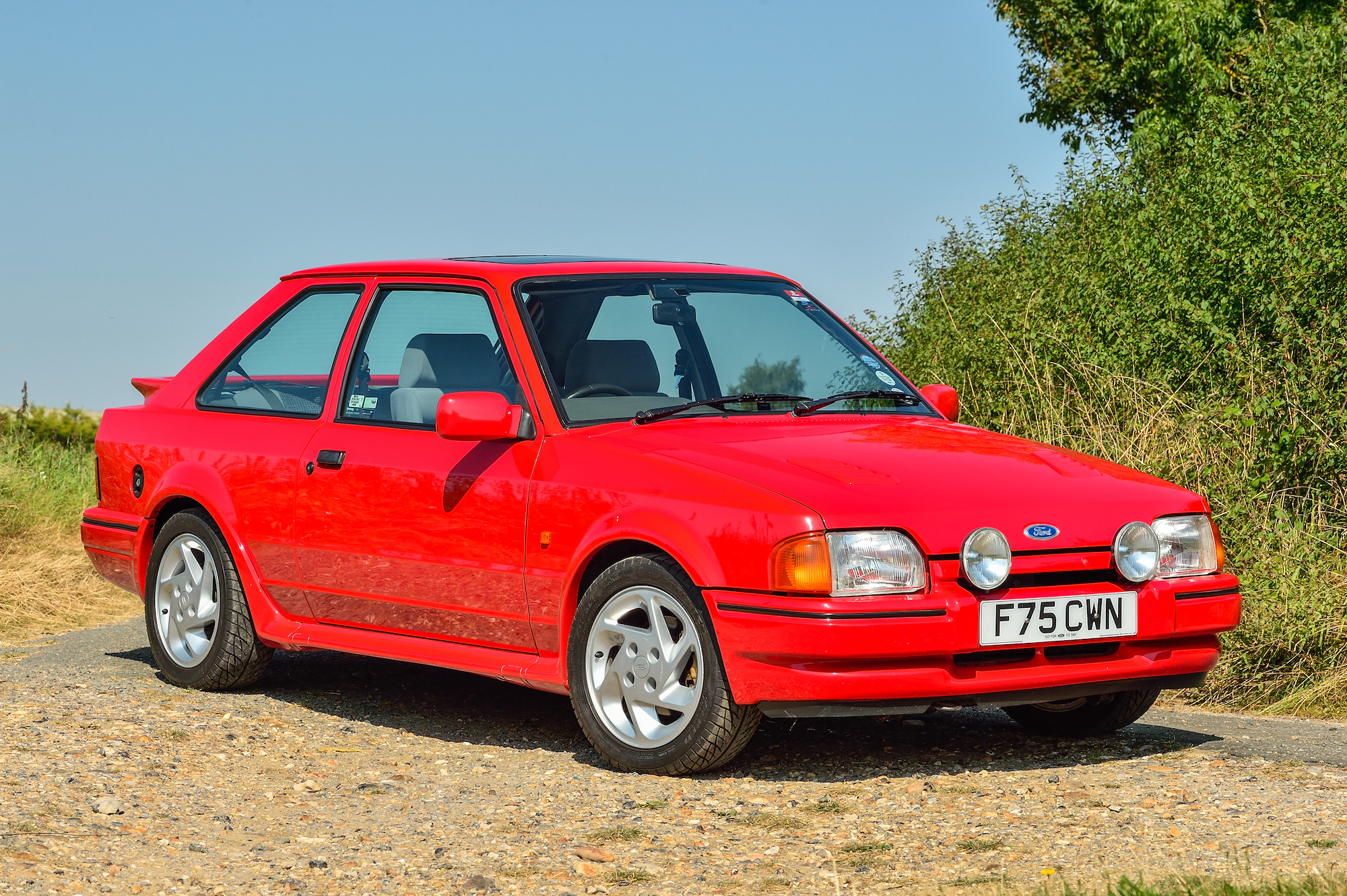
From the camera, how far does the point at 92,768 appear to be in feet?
17.8

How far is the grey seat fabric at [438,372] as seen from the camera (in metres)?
6.23

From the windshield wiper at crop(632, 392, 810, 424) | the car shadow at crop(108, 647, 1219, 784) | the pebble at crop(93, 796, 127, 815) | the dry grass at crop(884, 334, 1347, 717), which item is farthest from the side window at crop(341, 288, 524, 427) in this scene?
the dry grass at crop(884, 334, 1347, 717)

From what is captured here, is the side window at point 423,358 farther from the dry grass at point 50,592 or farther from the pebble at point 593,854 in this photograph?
the dry grass at point 50,592

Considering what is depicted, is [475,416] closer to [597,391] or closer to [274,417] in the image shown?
[597,391]

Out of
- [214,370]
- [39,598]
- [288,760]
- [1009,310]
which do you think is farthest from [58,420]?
[288,760]

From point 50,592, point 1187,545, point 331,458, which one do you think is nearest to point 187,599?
point 331,458

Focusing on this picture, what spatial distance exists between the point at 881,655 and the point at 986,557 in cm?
46

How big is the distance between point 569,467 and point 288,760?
4.95 ft

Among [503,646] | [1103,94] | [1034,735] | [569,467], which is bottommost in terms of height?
[1034,735]

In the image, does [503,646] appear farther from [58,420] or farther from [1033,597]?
[58,420]

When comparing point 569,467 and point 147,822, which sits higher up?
point 569,467

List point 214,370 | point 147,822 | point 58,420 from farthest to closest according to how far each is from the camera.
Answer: point 58,420 → point 214,370 → point 147,822

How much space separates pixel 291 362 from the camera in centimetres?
711

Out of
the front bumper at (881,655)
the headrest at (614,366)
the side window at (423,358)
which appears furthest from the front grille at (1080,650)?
the side window at (423,358)
